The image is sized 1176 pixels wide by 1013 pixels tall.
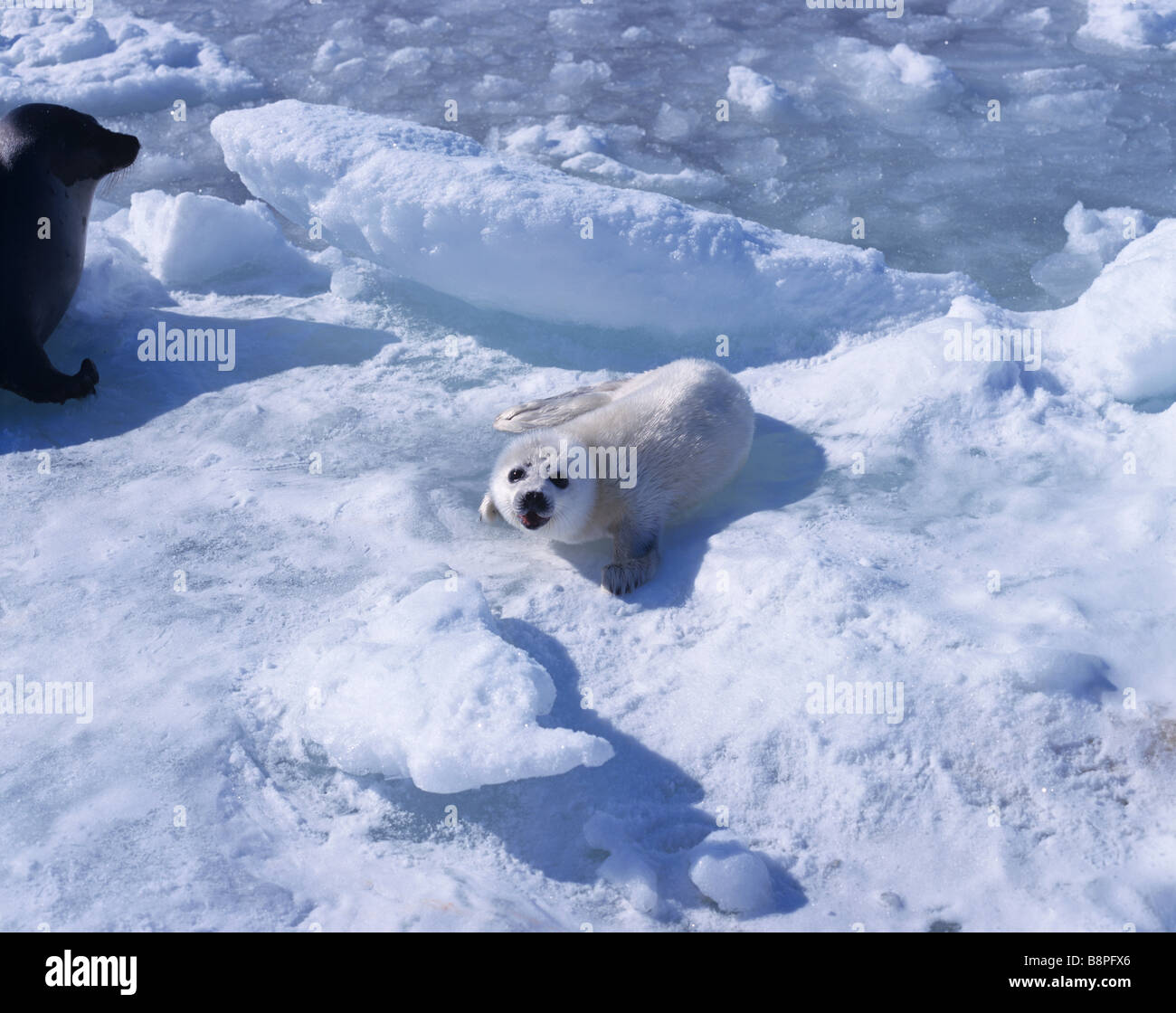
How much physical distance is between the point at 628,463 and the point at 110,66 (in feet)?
20.4

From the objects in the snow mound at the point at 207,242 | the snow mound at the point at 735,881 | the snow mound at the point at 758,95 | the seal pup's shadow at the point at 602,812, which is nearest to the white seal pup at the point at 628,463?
the seal pup's shadow at the point at 602,812

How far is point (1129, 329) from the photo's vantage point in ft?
12.1

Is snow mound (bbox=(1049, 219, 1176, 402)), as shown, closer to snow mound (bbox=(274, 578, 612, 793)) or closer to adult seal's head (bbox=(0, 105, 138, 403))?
snow mound (bbox=(274, 578, 612, 793))

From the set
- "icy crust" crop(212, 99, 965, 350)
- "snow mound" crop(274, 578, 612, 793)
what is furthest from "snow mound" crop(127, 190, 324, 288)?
"snow mound" crop(274, 578, 612, 793)

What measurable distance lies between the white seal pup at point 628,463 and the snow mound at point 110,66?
4.98 m

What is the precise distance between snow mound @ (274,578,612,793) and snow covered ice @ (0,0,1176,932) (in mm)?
12

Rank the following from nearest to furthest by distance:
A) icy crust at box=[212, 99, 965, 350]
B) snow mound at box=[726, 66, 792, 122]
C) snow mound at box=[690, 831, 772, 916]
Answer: snow mound at box=[690, 831, 772, 916] → icy crust at box=[212, 99, 965, 350] → snow mound at box=[726, 66, 792, 122]

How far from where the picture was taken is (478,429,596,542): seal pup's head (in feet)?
10.3

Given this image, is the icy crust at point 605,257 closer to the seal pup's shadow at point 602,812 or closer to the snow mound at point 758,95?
the seal pup's shadow at point 602,812

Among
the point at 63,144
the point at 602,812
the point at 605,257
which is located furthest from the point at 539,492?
the point at 63,144

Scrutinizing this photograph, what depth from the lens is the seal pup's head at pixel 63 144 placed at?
15.0ft

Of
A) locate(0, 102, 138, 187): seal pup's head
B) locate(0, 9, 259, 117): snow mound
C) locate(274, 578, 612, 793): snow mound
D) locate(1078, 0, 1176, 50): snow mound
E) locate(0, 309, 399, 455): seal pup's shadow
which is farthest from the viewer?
locate(1078, 0, 1176, 50): snow mound

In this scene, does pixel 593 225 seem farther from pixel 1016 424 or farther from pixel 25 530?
pixel 25 530

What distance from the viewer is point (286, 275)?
5.12 m
